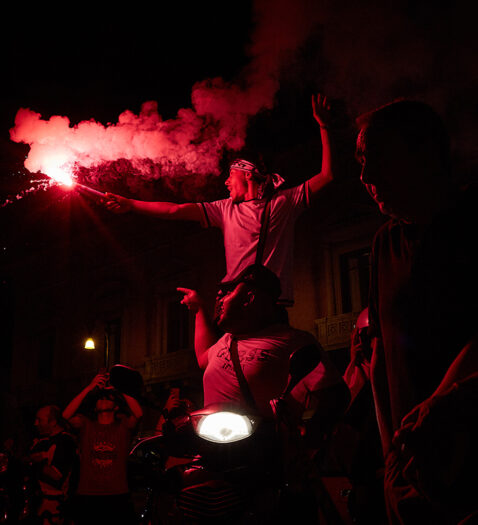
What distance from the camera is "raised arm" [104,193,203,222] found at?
12.3 feet

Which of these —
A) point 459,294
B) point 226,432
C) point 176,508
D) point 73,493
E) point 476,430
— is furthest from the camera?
point 73,493

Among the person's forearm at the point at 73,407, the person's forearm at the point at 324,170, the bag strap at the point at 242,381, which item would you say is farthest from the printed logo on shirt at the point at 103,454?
the person's forearm at the point at 324,170

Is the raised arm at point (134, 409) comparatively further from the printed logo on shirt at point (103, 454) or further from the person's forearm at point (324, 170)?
the person's forearm at point (324, 170)

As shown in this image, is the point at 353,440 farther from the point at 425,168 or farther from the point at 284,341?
the point at 425,168

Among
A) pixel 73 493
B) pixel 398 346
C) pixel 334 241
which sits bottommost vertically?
pixel 73 493

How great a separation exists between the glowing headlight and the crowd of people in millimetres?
151

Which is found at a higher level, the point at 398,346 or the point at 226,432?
the point at 398,346

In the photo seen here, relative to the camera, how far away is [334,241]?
720 inches

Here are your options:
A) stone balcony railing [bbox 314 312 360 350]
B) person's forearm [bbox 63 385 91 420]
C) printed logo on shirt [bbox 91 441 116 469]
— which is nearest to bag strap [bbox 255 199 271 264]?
printed logo on shirt [bbox 91 441 116 469]

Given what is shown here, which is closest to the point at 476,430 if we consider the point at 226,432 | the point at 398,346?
the point at 398,346

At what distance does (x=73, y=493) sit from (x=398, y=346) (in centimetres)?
564

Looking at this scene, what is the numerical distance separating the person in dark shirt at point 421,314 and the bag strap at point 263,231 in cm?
163

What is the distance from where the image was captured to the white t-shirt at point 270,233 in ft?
10.8

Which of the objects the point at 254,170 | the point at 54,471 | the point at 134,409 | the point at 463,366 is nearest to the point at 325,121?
the point at 254,170
